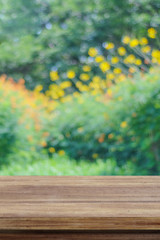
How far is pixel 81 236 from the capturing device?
0.49 meters

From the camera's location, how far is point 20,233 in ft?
1.59

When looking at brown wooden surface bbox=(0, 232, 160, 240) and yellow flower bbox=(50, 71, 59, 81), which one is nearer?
brown wooden surface bbox=(0, 232, 160, 240)

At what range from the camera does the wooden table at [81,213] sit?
0.48 meters

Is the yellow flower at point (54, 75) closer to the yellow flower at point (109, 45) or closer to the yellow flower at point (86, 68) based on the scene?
the yellow flower at point (86, 68)

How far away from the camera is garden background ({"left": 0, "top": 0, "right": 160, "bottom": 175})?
7.67 ft

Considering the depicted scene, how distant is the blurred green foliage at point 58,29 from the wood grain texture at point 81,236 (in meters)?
2.10

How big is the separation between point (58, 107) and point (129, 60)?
2.66ft

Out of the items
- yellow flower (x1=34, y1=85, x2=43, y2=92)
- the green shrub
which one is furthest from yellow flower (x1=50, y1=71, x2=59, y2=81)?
the green shrub

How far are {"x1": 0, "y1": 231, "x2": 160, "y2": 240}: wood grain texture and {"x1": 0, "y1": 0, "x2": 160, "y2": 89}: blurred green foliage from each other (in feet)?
6.88

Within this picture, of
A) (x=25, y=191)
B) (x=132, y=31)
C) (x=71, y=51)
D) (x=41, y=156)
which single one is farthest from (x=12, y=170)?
(x=25, y=191)

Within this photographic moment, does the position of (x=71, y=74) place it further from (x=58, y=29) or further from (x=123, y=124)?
(x=123, y=124)

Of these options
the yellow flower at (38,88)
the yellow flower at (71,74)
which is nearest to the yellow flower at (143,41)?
the yellow flower at (71,74)

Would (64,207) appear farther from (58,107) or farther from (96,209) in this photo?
(58,107)

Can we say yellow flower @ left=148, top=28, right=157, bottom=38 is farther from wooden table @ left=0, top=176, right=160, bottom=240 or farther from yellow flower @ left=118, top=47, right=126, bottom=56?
wooden table @ left=0, top=176, right=160, bottom=240
